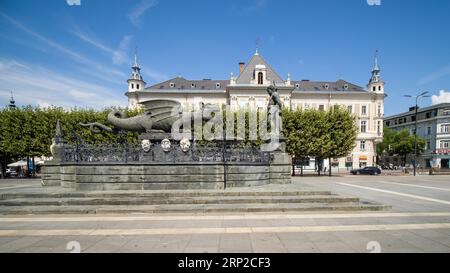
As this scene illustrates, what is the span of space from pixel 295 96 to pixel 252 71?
442 inches

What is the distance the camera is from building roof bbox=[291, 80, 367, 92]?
52.3 m

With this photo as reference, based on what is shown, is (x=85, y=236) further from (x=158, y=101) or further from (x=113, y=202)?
(x=158, y=101)

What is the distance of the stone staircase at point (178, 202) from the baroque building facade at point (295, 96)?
3703 centimetres

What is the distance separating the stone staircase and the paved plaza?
0.34m

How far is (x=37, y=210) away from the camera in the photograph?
28.2 ft

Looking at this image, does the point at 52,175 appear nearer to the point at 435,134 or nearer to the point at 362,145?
the point at 362,145

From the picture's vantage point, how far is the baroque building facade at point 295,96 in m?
46.2

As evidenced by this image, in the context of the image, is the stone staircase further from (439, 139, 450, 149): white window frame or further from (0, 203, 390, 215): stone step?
(439, 139, 450, 149): white window frame

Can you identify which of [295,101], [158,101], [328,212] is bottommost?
[328,212]

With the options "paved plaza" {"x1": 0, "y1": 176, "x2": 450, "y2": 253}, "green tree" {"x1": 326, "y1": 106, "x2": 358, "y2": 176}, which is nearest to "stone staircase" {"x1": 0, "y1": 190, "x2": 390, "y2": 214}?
"paved plaza" {"x1": 0, "y1": 176, "x2": 450, "y2": 253}
